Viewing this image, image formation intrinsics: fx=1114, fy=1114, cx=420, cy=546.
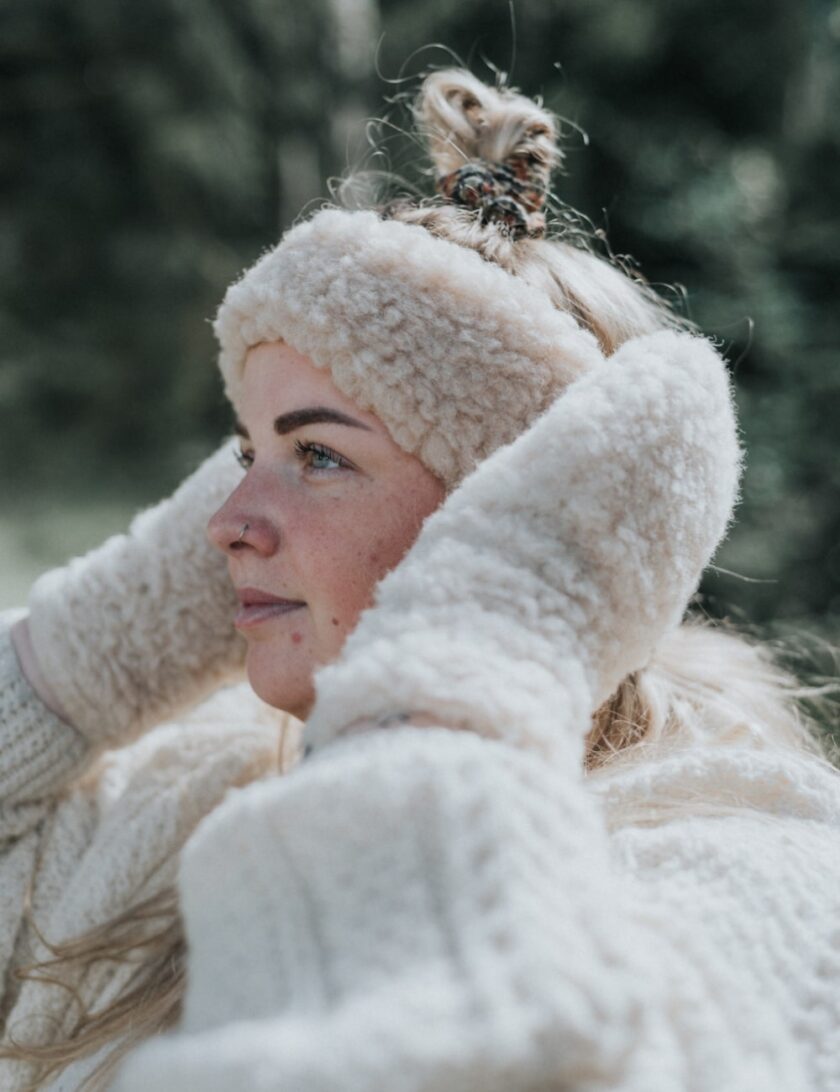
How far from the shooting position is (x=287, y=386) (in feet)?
4.90

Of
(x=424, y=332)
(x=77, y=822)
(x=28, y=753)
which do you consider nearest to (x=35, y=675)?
(x=28, y=753)

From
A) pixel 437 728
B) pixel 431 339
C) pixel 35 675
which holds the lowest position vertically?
pixel 35 675

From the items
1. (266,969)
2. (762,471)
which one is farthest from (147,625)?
(762,471)

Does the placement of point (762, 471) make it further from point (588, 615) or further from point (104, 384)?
point (104, 384)

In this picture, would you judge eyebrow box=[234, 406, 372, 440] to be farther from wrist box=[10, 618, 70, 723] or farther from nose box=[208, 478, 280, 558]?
wrist box=[10, 618, 70, 723]

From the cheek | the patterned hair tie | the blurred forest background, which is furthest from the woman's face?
the blurred forest background

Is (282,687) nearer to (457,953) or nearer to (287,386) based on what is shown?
(287,386)

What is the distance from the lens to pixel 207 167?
7.18 m

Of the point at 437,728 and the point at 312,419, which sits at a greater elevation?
the point at 312,419

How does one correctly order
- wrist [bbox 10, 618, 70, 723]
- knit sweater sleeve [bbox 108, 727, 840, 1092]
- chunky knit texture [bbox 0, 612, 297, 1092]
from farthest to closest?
wrist [bbox 10, 618, 70, 723], chunky knit texture [bbox 0, 612, 297, 1092], knit sweater sleeve [bbox 108, 727, 840, 1092]

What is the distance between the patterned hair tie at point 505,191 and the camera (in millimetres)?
1654

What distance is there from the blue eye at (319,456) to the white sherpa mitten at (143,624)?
14.5 inches

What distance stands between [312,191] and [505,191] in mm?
5561

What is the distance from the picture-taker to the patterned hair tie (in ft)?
5.43
